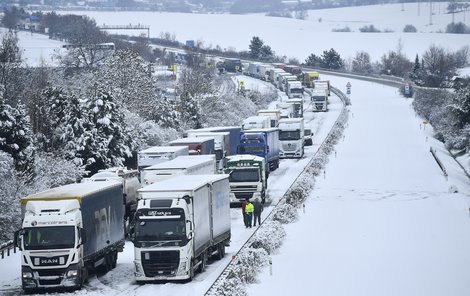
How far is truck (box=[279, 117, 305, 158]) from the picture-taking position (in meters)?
77.3

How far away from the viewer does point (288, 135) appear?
7788 cm

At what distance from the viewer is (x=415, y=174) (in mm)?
71688

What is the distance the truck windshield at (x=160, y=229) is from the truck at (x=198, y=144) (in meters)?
23.5

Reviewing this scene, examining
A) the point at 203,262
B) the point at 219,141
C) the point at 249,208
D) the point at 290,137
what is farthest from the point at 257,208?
the point at 290,137

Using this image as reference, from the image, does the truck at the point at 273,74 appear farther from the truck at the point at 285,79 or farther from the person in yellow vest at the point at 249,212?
the person in yellow vest at the point at 249,212

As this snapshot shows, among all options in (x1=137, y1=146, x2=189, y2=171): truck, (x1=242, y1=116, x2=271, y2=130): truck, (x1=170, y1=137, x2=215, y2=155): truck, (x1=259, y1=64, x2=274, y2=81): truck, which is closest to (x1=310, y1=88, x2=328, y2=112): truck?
(x1=259, y1=64, x2=274, y2=81): truck

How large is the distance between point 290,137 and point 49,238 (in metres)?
50.0

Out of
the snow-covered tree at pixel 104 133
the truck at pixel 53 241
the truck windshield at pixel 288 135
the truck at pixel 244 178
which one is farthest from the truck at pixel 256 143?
the truck at pixel 53 241

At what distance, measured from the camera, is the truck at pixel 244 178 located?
50.3m

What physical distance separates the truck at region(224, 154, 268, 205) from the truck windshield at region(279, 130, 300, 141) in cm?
2667

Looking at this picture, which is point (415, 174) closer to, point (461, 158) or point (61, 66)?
point (461, 158)

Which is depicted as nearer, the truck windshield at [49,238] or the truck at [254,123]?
the truck windshield at [49,238]

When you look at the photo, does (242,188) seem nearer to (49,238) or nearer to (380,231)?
(380,231)

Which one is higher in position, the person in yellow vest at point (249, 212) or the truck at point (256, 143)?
the truck at point (256, 143)
